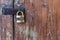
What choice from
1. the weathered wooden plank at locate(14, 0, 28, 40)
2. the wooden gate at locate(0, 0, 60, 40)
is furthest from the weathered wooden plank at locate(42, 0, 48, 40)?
the weathered wooden plank at locate(14, 0, 28, 40)

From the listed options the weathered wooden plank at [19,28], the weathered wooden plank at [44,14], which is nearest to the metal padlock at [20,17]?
the weathered wooden plank at [19,28]

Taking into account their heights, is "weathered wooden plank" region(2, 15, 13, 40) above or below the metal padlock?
below

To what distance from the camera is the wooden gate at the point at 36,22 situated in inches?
70.7

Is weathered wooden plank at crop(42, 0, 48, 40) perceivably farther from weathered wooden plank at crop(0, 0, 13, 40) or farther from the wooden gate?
weathered wooden plank at crop(0, 0, 13, 40)

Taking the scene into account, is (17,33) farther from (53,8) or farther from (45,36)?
(53,8)

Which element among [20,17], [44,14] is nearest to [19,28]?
[20,17]

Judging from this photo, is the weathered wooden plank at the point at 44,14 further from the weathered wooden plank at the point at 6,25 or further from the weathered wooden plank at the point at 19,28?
the weathered wooden plank at the point at 6,25

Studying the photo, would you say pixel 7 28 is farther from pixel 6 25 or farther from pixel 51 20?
pixel 51 20

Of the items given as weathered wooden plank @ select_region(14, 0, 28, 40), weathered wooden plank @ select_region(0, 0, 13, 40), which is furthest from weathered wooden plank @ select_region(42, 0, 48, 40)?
weathered wooden plank @ select_region(0, 0, 13, 40)

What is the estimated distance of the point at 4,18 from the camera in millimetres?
1797

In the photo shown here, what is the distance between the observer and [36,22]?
1.80 m

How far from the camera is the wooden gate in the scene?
1796 millimetres

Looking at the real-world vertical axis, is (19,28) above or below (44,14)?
below

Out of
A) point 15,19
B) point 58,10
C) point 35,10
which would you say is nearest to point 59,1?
point 58,10
